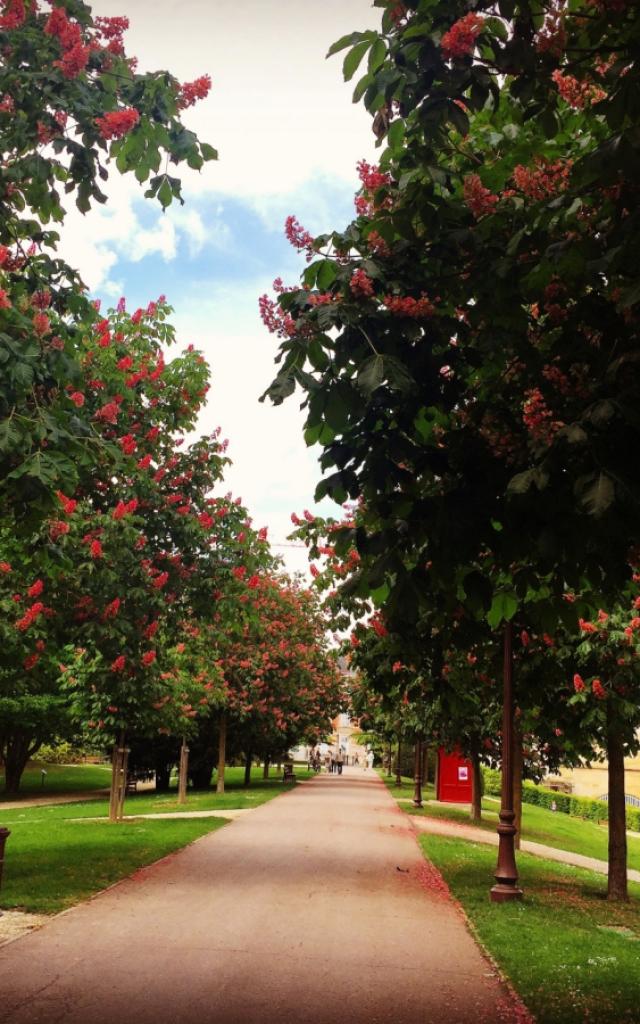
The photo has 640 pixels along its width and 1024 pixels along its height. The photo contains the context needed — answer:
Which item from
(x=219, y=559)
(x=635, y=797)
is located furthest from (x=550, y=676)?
(x=635, y=797)

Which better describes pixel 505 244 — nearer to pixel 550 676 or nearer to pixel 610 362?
pixel 610 362

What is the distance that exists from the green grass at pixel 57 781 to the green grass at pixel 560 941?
74.4ft

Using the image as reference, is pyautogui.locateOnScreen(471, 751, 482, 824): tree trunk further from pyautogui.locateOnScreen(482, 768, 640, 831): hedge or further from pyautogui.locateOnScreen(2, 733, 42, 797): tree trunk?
pyautogui.locateOnScreen(482, 768, 640, 831): hedge

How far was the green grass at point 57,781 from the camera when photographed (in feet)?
118

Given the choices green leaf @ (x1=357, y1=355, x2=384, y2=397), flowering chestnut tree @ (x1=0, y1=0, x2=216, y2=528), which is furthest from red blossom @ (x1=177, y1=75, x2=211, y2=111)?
green leaf @ (x1=357, y1=355, x2=384, y2=397)

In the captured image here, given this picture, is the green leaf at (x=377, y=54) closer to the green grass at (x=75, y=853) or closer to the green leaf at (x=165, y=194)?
the green leaf at (x=165, y=194)

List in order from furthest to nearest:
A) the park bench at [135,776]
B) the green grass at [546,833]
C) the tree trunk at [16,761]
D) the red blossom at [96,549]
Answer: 1. the park bench at [135,776]
2. the tree trunk at [16,761]
3. the green grass at [546,833]
4. the red blossom at [96,549]

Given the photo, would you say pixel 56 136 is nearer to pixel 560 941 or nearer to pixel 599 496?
pixel 599 496

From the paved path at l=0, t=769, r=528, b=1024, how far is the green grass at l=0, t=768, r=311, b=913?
1.50 ft

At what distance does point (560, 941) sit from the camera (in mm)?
8914

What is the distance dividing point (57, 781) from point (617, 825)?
34.9 metres

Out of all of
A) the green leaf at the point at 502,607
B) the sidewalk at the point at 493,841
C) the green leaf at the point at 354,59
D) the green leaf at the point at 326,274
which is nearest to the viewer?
the green leaf at the point at 354,59

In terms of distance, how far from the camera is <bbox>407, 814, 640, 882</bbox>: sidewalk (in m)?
20.0

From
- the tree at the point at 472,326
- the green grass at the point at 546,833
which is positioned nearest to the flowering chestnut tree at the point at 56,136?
the tree at the point at 472,326
